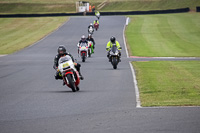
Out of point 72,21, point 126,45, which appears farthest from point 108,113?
point 72,21

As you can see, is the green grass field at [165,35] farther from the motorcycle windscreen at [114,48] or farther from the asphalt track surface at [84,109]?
the asphalt track surface at [84,109]

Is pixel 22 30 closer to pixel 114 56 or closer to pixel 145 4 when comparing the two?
pixel 114 56

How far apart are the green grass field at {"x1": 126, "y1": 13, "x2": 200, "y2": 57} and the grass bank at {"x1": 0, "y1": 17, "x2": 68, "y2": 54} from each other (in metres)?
10.2

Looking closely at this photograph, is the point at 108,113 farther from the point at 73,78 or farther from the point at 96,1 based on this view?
the point at 96,1

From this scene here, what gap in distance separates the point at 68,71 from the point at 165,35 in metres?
38.9

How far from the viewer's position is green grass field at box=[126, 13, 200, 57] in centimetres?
3712

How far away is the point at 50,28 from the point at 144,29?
12.5 m

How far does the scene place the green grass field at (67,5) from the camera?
9671 cm

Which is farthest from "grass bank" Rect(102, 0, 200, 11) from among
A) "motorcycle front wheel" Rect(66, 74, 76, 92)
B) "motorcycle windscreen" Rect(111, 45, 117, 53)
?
"motorcycle front wheel" Rect(66, 74, 76, 92)

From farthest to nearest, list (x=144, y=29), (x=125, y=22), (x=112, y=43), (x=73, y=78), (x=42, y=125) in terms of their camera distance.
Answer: (x=125, y=22)
(x=144, y=29)
(x=112, y=43)
(x=73, y=78)
(x=42, y=125)

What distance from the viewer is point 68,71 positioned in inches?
565

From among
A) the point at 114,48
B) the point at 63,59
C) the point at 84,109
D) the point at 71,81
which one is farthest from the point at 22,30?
the point at 84,109

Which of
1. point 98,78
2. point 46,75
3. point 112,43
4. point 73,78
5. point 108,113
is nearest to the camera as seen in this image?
point 108,113

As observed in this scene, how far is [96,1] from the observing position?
11044 centimetres
